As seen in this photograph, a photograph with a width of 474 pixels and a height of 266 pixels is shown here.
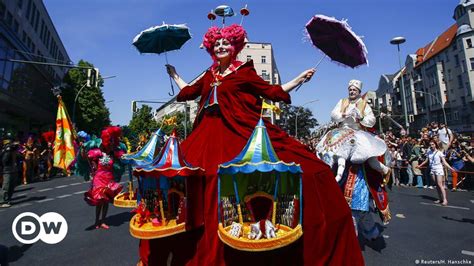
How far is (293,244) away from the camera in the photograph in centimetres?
203

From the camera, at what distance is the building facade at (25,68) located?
18.0 metres

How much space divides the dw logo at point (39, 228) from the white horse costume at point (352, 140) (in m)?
4.73

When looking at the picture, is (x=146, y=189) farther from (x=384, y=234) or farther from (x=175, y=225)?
(x=384, y=234)

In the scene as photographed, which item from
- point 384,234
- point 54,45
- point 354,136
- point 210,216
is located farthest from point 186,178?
point 54,45

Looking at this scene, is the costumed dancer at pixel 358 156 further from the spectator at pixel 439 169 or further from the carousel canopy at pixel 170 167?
the spectator at pixel 439 169

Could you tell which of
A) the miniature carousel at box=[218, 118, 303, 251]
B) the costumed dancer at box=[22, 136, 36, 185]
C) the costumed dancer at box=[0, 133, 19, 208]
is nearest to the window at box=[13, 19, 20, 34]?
the costumed dancer at box=[22, 136, 36, 185]

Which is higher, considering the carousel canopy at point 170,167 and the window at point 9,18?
the window at point 9,18

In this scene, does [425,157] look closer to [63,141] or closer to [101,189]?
[101,189]

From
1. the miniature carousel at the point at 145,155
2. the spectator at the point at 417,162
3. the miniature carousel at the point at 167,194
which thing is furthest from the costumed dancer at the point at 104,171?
the spectator at the point at 417,162

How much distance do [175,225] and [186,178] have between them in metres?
0.32

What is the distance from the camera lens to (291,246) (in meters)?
2.02

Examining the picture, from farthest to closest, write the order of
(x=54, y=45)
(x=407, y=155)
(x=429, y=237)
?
(x=54, y=45), (x=407, y=155), (x=429, y=237)

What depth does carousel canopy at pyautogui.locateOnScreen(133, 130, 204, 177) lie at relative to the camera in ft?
6.15

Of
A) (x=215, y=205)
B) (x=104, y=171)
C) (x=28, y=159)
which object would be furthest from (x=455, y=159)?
(x=28, y=159)
